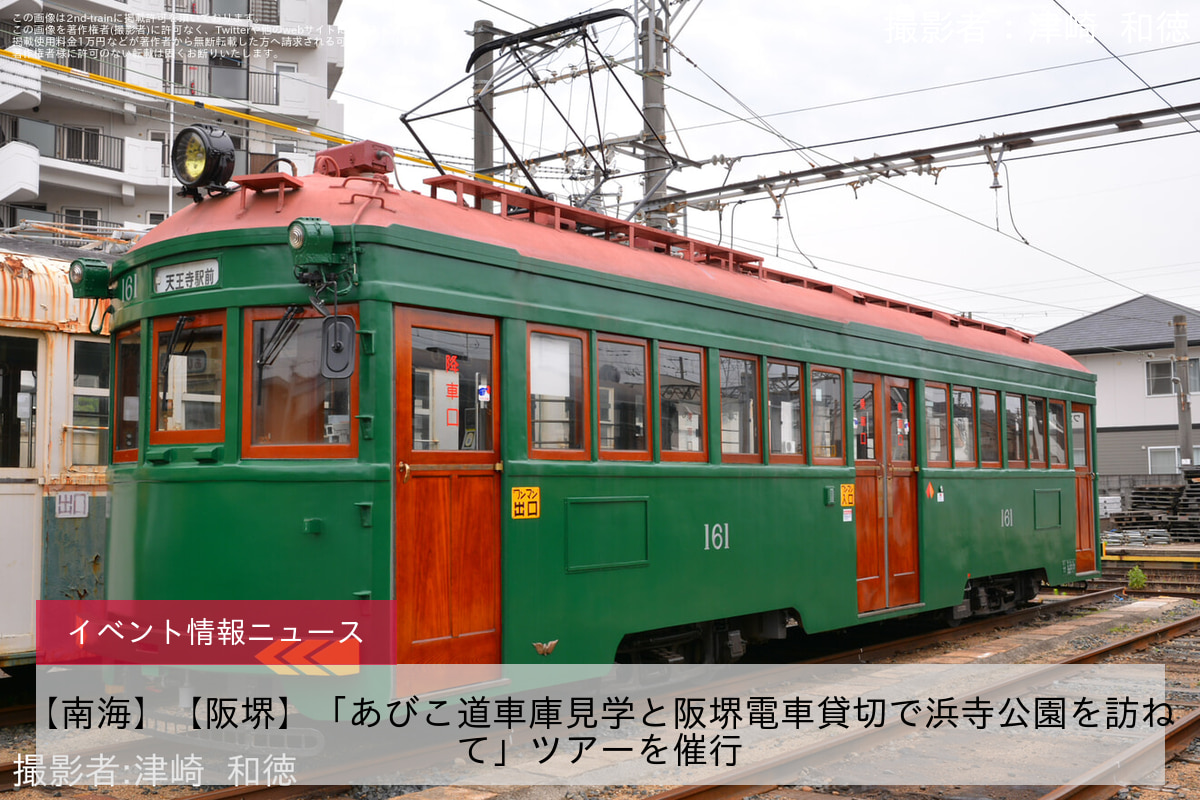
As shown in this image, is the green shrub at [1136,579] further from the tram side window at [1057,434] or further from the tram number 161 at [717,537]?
the tram number 161 at [717,537]

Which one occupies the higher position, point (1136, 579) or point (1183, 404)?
point (1183, 404)

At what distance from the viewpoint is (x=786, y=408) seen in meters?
9.16

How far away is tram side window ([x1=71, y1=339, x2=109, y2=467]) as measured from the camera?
8.25 meters

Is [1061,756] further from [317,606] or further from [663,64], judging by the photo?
[663,64]

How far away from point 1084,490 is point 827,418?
22.4 feet

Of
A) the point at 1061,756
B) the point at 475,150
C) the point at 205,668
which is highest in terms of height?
the point at 475,150

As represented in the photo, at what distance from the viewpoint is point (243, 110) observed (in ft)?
108

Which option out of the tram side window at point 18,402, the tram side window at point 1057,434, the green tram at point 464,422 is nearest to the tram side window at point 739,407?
the green tram at point 464,422

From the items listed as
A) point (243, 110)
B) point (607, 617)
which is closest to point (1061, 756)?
point (607, 617)

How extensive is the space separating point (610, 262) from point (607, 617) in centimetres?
234

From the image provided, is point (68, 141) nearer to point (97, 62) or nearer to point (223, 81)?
point (97, 62)

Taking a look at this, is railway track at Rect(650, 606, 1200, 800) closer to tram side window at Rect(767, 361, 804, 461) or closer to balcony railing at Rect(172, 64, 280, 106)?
tram side window at Rect(767, 361, 804, 461)

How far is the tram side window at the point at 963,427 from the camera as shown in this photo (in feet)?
38.3

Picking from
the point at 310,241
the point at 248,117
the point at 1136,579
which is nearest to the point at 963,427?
the point at 1136,579
